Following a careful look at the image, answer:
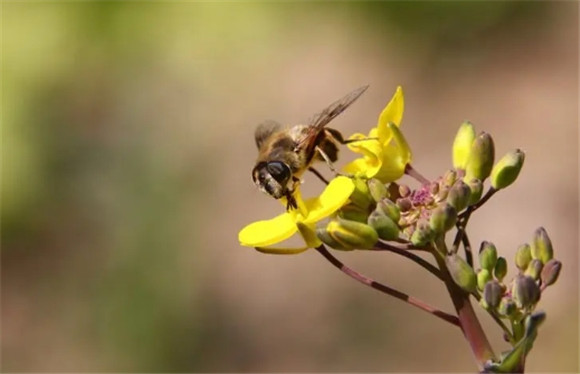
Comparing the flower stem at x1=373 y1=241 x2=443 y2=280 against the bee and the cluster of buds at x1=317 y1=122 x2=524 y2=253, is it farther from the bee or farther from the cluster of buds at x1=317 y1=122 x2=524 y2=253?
the bee

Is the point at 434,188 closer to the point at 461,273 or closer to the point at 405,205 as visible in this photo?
the point at 405,205

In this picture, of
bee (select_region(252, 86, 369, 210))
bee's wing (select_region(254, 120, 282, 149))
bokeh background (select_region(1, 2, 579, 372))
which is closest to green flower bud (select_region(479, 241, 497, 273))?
bee (select_region(252, 86, 369, 210))

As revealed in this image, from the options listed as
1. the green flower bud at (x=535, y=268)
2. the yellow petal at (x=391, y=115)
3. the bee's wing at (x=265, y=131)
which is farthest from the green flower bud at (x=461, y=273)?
the bee's wing at (x=265, y=131)

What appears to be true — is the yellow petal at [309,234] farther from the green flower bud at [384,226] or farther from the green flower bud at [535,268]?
the green flower bud at [535,268]

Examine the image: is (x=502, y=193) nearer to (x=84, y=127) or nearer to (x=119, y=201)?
(x=119, y=201)

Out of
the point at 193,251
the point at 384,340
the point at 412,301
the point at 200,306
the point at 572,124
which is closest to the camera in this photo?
the point at 412,301

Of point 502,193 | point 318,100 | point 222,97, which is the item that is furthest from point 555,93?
point 222,97

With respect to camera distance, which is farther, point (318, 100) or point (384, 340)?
point (318, 100)
